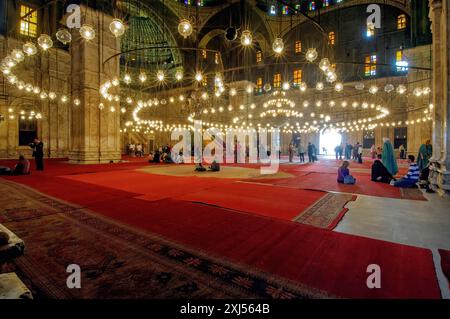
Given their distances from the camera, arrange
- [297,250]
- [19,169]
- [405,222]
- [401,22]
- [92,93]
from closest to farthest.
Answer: [297,250] < [405,222] < [19,169] < [92,93] < [401,22]

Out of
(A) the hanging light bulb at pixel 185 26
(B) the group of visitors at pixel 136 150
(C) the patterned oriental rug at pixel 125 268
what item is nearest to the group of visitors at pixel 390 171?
(A) the hanging light bulb at pixel 185 26

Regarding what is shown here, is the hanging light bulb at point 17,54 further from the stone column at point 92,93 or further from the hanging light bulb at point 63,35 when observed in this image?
the stone column at point 92,93

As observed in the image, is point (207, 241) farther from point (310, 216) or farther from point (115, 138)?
point (115, 138)

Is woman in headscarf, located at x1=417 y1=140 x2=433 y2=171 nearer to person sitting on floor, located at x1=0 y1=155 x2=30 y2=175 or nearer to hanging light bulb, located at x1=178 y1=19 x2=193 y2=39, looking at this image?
hanging light bulb, located at x1=178 y1=19 x2=193 y2=39

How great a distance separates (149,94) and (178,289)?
2343 centimetres

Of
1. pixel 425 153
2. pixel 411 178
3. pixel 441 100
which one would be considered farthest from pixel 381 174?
pixel 441 100

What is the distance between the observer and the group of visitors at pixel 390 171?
5.27 m

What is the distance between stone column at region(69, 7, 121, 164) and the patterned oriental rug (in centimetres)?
859

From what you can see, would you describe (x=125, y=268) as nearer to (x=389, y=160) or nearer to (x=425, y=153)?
(x=389, y=160)

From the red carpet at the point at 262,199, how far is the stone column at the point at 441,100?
88.1 inches

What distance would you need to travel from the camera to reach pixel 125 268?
5.61 feet

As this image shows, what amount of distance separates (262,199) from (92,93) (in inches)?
385

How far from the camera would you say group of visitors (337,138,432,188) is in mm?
5273
